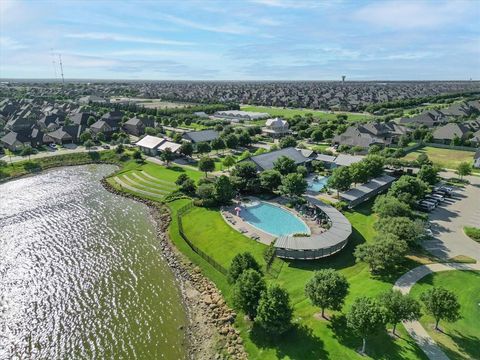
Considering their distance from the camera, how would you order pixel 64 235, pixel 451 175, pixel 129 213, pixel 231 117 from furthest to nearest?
pixel 231 117
pixel 451 175
pixel 129 213
pixel 64 235

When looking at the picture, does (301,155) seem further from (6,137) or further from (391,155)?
(6,137)

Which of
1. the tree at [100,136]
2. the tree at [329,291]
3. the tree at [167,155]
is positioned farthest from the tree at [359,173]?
the tree at [100,136]

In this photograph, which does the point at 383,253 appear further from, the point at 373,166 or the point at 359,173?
the point at 373,166

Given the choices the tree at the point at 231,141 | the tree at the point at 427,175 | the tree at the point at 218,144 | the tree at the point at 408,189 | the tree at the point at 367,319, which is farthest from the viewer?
the tree at the point at 231,141

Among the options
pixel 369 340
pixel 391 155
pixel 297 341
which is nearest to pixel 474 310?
pixel 369 340

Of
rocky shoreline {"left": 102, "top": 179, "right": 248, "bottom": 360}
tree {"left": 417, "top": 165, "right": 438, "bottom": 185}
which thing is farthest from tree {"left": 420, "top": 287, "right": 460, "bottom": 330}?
tree {"left": 417, "top": 165, "right": 438, "bottom": 185}

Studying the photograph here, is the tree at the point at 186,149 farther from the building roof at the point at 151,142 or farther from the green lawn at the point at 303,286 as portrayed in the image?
the green lawn at the point at 303,286

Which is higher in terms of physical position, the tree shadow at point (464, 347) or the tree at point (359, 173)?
the tree at point (359, 173)
